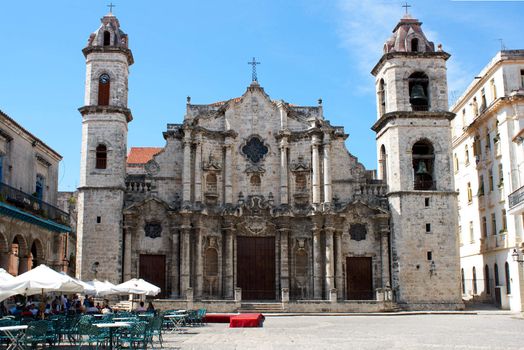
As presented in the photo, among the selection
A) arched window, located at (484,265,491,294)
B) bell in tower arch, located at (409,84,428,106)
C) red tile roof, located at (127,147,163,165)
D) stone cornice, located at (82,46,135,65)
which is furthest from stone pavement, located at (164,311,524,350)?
red tile roof, located at (127,147,163,165)

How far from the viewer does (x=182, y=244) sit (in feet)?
117

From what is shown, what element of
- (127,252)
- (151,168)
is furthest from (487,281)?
(127,252)

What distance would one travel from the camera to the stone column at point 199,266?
35719 mm

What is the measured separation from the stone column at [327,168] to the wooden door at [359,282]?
4.07m

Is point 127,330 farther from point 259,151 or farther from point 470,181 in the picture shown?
point 470,181

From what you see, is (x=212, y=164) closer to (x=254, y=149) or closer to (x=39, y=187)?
(x=254, y=149)

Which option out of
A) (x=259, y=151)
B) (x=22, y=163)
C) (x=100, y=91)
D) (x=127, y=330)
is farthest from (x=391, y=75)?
(x=127, y=330)

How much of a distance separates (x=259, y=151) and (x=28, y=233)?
1429 centimetres

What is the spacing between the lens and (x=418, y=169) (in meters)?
37.5

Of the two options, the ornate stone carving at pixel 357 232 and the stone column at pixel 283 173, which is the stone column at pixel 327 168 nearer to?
the stone column at pixel 283 173

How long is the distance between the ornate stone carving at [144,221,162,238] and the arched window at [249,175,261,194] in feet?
19.2

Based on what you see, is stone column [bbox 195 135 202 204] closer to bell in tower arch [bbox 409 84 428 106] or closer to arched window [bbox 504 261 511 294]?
bell in tower arch [bbox 409 84 428 106]

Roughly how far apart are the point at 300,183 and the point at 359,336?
741 inches

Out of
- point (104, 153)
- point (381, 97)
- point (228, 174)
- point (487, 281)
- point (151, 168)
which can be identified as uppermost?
point (381, 97)
